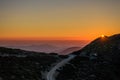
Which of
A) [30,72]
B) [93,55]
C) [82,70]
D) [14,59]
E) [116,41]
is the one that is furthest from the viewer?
[116,41]

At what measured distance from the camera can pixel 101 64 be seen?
109 meters

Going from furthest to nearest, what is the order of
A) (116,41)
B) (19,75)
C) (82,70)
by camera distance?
(116,41), (82,70), (19,75)

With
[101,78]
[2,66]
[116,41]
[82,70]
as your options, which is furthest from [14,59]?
[116,41]

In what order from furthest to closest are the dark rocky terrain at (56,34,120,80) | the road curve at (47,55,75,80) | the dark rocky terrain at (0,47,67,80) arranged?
the dark rocky terrain at (56,34,120,80)
the road curve at (47,55,75,80)
the dark rocky terrain at (0,47,67,80)

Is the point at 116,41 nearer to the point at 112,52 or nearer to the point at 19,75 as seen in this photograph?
the point at 112,52

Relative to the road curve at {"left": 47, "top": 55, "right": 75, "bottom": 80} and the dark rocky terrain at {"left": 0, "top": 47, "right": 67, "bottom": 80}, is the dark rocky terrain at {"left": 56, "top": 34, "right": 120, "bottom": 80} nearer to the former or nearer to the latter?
the road curve at {"left": 47, "top": 55, "right": 75, "bottom": 80}

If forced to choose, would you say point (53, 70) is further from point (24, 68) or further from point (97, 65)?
point (97, 65)

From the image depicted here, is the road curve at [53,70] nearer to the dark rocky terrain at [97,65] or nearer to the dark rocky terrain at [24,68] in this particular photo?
the dark rocky terrain at [24,68]

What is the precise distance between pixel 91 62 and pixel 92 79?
22.7 m

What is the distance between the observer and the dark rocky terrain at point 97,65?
92125 mm

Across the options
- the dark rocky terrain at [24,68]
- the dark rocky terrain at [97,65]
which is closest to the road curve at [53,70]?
the dark rocky terrain at [24,68]

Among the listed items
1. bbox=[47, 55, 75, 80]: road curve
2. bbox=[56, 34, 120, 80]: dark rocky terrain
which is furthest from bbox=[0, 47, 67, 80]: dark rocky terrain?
bbox=[56, 34, 120, 80]: dark rocky terrain

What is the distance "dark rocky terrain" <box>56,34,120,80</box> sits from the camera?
92125 mm

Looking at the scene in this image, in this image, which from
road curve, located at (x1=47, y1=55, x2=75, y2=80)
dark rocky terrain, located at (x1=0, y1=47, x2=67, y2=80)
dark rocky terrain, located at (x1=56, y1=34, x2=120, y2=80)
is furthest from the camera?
dark rocky terrain, located at (x1=56, y1=34, x2=120, y2=80)
